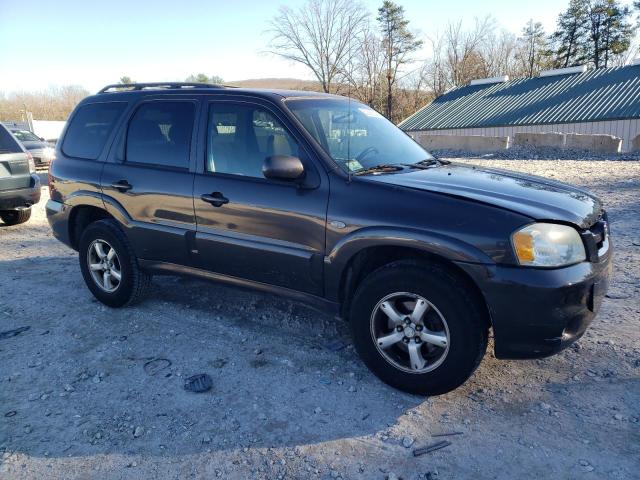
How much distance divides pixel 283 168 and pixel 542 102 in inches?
1360

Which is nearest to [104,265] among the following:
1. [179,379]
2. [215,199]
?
[215,199]

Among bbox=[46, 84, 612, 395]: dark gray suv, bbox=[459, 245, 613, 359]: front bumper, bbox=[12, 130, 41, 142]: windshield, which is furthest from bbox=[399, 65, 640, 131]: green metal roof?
bbox=[459, 245, 613, 359]: front bumper

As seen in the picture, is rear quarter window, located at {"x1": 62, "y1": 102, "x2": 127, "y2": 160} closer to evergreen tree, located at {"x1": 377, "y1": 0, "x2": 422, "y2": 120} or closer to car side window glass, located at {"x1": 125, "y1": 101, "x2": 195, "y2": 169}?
car side window glass, located at {"x1": 125, "y1": 101, "x2": 195, "y2": 169}

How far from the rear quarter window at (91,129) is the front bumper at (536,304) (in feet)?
11.3

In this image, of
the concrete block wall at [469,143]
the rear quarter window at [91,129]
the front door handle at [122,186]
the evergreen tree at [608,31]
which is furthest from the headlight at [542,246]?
the evergreen tree at [608,31]

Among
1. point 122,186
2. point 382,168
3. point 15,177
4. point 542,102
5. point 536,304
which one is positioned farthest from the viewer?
point 542,102

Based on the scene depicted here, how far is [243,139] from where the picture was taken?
12.1ft

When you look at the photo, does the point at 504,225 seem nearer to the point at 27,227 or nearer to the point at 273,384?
the point at 273,384

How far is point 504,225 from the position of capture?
105 inches

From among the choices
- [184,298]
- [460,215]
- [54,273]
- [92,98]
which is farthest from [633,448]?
[54,273]

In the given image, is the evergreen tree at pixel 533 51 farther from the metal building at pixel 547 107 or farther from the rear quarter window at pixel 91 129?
the rear quarter window at pixel 91 129

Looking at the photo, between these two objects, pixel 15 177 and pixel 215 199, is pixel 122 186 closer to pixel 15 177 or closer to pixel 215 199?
pixel 215 199

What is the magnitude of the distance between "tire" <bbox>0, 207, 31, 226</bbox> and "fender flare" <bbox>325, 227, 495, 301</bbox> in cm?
728

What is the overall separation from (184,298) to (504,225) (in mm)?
3265
